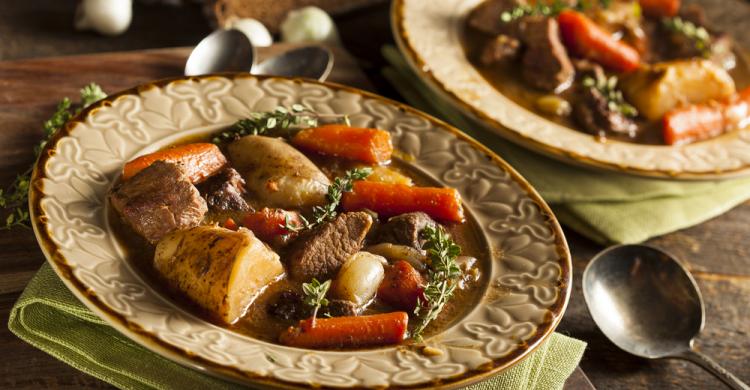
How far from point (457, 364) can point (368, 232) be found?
0.75 meters

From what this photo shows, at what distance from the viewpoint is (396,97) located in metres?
4.73

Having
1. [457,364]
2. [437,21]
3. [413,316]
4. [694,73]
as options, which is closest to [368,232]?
[413,316]

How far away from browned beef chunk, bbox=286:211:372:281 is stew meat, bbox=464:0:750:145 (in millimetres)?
2038

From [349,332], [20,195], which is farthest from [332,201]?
[20,195]

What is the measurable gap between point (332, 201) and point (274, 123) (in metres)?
0.46

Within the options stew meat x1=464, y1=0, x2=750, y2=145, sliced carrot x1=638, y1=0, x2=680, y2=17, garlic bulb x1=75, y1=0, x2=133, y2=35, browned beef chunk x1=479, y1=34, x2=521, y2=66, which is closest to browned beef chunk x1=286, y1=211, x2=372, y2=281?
stew meat x1=464, y1=0, x2=750, y2=145

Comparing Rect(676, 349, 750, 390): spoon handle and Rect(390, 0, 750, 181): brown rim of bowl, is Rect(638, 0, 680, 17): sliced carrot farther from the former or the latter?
Rect(676, 349, 750, 390): spoon handle

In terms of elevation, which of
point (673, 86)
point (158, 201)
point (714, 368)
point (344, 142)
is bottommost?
point (714, 368)

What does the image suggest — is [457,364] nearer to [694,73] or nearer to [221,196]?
[221,196]

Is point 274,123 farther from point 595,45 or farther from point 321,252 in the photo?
point 595,45

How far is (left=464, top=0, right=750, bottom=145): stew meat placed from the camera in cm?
462

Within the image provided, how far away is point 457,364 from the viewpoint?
99.9 inches

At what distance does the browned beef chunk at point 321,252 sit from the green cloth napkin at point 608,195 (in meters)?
1.50

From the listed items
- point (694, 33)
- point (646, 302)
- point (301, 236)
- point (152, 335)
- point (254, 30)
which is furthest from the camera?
point (694, 33)
